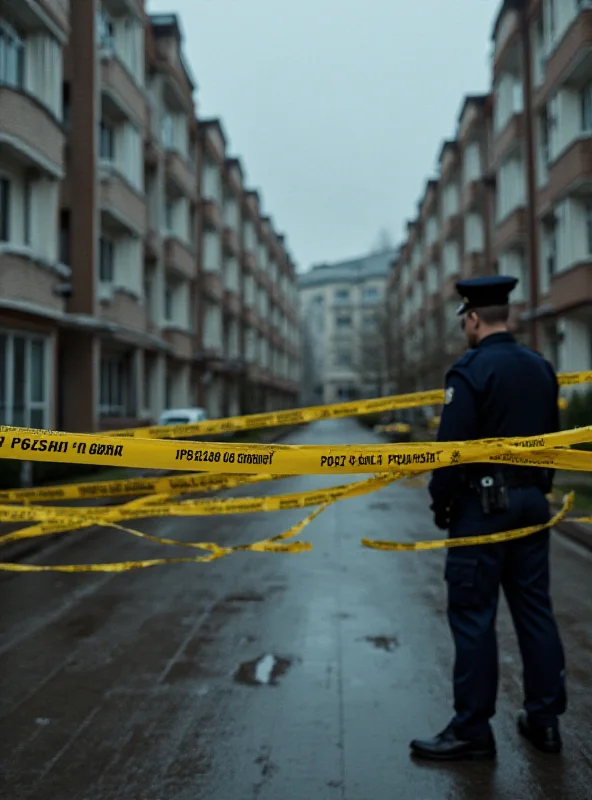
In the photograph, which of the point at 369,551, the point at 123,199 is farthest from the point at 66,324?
the point at 369,551

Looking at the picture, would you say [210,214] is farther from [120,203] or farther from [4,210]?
[4,210]

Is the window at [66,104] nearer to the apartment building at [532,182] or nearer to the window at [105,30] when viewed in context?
the window at [105,30]

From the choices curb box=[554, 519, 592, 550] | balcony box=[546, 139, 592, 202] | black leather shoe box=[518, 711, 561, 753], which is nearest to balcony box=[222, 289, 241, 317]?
balcony box=[546, 139, 592, 202]

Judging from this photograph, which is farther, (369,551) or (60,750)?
(369,551)

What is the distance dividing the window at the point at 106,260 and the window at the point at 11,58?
6.30 metres

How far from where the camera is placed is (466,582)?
3.29 metres

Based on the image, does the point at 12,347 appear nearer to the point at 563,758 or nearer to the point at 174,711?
the point at 174,711

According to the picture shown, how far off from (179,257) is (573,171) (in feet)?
48.2

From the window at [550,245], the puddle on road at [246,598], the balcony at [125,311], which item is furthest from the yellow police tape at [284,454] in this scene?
the window at [550,245]

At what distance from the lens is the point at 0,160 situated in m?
15.3

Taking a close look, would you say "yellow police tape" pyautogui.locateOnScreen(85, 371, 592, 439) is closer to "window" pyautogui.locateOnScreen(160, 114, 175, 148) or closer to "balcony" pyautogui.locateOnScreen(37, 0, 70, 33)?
"balcony" pyautogui.locateOnScreen(37, 0, 70, 33)

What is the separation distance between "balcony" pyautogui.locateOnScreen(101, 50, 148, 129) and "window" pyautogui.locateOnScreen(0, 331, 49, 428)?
8112 mm

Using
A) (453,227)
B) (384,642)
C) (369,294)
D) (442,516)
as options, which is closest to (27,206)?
(384,642)

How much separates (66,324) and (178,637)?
13.6m
